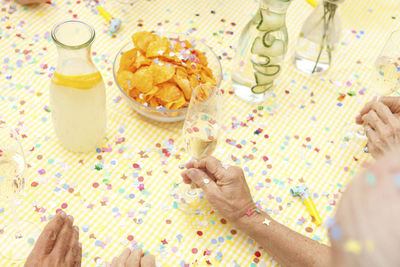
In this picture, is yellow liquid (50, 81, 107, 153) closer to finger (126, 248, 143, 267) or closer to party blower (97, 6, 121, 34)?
finger (126, 248, 143, 267)

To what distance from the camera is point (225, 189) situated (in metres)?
1.26

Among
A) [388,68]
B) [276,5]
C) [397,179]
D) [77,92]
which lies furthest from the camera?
[388,68]

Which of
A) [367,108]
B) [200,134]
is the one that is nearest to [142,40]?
[200,134]

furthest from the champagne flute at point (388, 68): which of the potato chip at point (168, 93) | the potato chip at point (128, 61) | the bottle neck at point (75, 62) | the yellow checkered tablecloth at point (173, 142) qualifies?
the bottle neck at point (75, 62)

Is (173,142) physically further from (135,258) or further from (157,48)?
(135,258)

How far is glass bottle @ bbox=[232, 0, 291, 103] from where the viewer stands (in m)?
1.39

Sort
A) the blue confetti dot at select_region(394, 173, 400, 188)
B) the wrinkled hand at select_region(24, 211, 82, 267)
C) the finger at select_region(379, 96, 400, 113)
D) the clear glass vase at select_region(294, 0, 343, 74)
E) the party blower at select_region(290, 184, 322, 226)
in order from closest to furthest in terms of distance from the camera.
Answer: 1. the blue confetti dot at select_region(394, 173, 400, 188)
2. the wrinkled hand at select_region(24, 211, 82, 267)
3. the party blower at select_region(290, 184, 322, 226)
4. the finger at select_region(379, 96, 400, 113)
5. the clear glass vase at select_region(294, 0, 343, 74)

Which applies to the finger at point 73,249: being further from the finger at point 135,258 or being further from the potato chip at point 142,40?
the potato chip at point 142,40

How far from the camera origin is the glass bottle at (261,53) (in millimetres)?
1386

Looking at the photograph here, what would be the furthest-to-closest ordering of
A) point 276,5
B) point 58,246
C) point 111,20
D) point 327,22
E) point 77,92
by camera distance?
point 111,20 → point 327,22 → point 276,5 → point 77,92 → point 58,246

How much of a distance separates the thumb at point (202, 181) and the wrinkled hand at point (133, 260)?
0.72 feet

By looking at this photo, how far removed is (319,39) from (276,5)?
1.12 feet

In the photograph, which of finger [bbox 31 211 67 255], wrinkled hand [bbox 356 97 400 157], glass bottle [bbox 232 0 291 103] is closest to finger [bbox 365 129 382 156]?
wrinkled hand [bbox 356 97 400 157]

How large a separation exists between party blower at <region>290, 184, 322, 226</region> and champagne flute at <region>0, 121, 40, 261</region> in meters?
0.70
